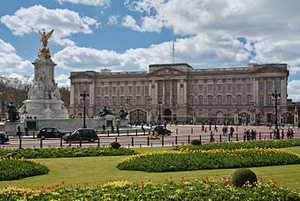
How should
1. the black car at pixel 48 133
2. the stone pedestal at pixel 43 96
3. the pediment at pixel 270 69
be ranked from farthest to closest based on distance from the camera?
the pediment at pixel 270 69 < the stone pedestal at pixel 43 96 < the black car at pixel 48 133

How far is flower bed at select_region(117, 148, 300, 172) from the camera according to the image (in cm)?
1433

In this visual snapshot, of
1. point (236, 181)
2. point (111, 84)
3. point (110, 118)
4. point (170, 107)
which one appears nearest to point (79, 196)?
point (236, 181)

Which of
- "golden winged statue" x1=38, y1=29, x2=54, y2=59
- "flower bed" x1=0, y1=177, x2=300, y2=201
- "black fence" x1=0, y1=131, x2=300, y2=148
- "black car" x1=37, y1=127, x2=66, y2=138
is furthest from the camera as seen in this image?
"golden winged statue" x1=38, y1=29, x2=54, y2=59

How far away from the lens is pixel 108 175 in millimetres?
13094

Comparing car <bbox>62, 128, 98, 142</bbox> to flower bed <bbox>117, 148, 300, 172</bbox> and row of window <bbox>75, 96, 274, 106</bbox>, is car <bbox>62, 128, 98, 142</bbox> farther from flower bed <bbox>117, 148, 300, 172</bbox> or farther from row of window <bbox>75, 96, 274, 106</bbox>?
row of window <bbox>75, 96, 274, 106</bbox>

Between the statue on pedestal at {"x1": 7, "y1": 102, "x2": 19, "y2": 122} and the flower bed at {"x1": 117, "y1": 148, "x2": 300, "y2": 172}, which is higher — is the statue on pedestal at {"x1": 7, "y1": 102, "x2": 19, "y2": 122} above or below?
above

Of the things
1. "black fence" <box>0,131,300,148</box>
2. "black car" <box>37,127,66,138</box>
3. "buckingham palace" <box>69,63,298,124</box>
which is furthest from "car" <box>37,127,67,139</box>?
"buckingham palace" <box>69,63,298,124</box>

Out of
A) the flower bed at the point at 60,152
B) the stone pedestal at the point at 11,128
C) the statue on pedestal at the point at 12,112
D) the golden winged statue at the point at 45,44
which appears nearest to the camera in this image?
the flower bed at the point at 60,152

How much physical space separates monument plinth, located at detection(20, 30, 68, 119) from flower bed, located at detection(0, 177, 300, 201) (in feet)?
115

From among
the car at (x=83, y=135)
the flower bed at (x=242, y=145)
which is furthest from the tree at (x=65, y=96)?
the flower bed at (x=242, y=145)

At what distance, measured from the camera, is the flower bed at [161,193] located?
9.09 meters

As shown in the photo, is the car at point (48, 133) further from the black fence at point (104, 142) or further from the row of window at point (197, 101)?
the row of window at point (197, 101)

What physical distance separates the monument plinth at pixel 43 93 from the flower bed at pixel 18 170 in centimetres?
3049

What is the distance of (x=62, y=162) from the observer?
1644 centimetres
